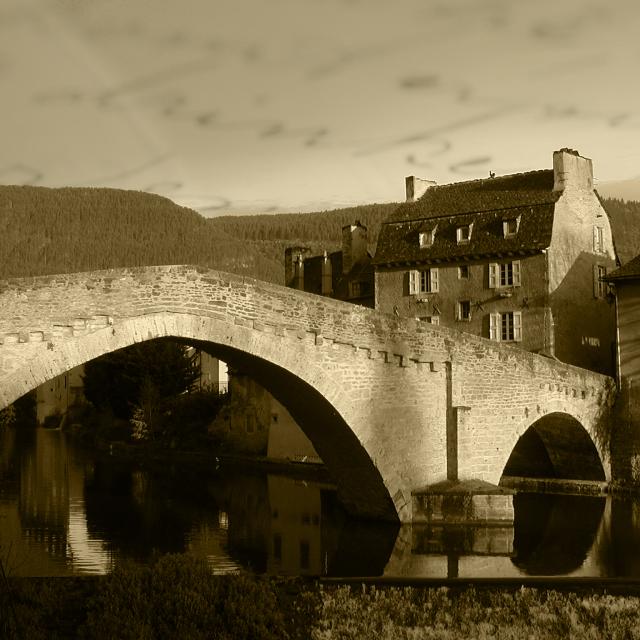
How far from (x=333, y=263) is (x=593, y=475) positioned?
19.1 metres

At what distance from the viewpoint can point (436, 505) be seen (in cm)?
2117

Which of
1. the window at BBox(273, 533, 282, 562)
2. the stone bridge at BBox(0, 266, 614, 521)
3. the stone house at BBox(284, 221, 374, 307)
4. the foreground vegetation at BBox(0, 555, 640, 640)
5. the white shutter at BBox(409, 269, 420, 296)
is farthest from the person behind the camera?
the stone house at BBox(284, 221, 374, 307)

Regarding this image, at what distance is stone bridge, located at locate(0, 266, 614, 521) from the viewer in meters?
15.6

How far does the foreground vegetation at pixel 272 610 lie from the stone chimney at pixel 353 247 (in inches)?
1299

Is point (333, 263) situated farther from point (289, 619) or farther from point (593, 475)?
point (289, 619)

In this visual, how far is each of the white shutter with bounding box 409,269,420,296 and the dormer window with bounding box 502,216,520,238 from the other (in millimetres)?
3949

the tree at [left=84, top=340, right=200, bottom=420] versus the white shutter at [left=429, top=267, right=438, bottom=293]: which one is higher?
the white shutter at [left=429, top=267, right=438, bottom=293]

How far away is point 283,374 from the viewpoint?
1905cm

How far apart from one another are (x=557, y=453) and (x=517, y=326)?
21.7ft

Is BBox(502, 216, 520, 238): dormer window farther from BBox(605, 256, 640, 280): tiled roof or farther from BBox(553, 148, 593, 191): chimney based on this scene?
BBox(605, 256, 640, 280): tiled roof

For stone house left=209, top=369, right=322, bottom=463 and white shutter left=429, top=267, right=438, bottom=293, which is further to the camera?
white shutter left=429, top=267, right=438, bottom=293

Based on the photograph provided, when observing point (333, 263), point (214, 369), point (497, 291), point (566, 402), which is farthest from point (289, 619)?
point (214, 369)

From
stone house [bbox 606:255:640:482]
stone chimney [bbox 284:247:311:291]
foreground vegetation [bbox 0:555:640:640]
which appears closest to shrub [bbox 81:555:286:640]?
foreground vegetation [bbox 0:555:640:640]

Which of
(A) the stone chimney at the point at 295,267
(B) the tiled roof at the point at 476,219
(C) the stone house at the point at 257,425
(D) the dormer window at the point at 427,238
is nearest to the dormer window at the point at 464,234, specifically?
(B) the tiled roof at the point at 476,219
